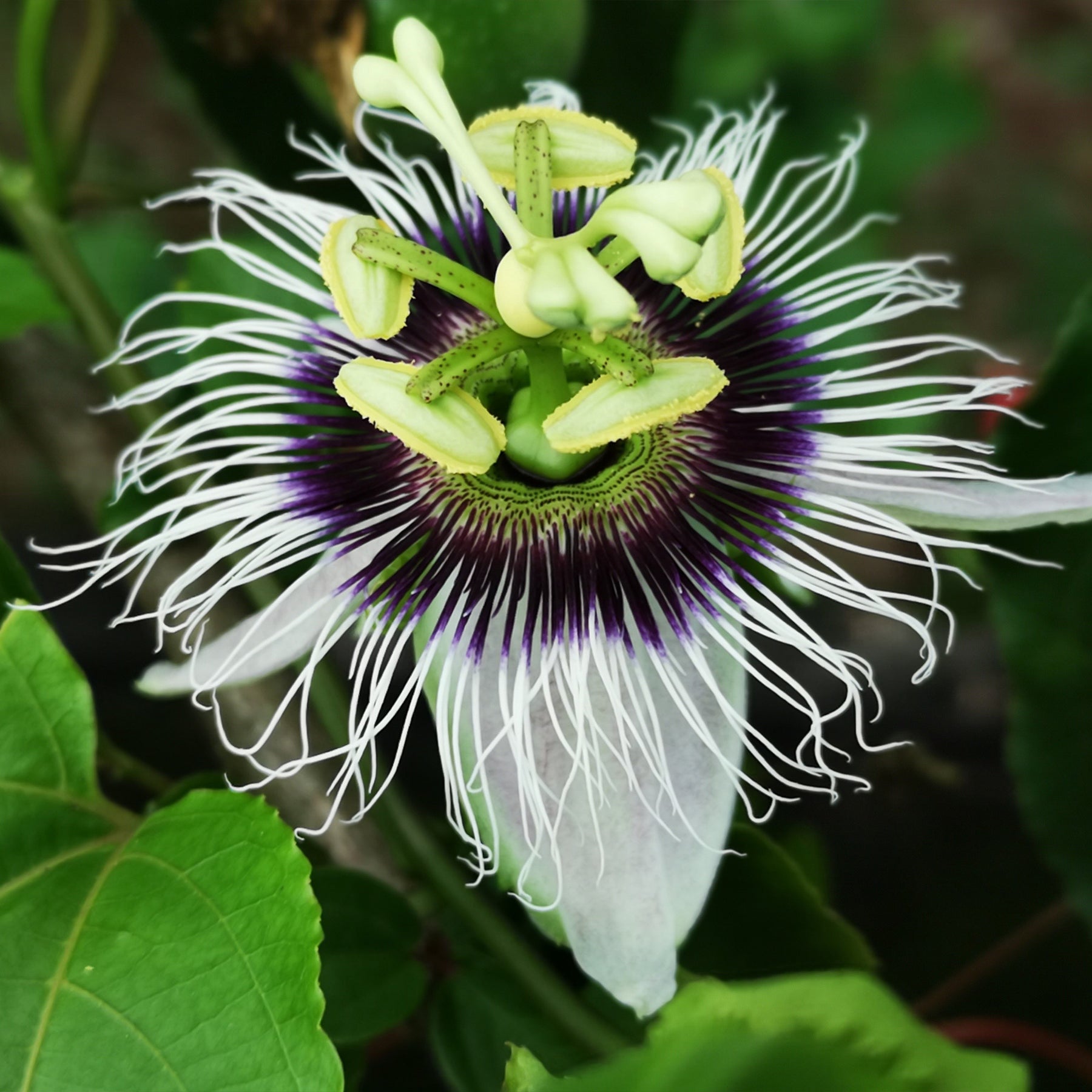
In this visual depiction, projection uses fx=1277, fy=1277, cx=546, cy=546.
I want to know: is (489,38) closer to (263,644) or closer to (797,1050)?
(263,644)

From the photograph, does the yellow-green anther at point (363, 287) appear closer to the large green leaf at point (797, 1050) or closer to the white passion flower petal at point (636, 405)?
the white passion flower petal at point (636, 405)

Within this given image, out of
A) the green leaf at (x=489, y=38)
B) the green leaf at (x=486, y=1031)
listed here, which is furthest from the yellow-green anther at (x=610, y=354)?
the green leaf at (x=486, y=1031)

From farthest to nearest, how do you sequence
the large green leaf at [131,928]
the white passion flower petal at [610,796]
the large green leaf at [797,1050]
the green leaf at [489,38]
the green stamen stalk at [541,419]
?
the green leaf at [489,38]
the green stamen stalk at [541,419]
the white passion flower petal at [610,796]
the large green leaf at [131,928]
the large green leaf at [797,1050]

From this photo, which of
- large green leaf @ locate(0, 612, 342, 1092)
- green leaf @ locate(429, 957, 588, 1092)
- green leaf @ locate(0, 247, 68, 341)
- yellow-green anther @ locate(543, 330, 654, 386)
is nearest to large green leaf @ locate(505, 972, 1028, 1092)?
large green leaf @ locate(0, 612, 342, 1092)

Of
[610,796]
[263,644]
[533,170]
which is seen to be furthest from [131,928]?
[533,170]

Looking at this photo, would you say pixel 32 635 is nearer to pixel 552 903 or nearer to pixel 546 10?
pixel 552 903

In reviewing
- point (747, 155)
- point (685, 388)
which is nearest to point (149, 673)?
point (685, 388)
